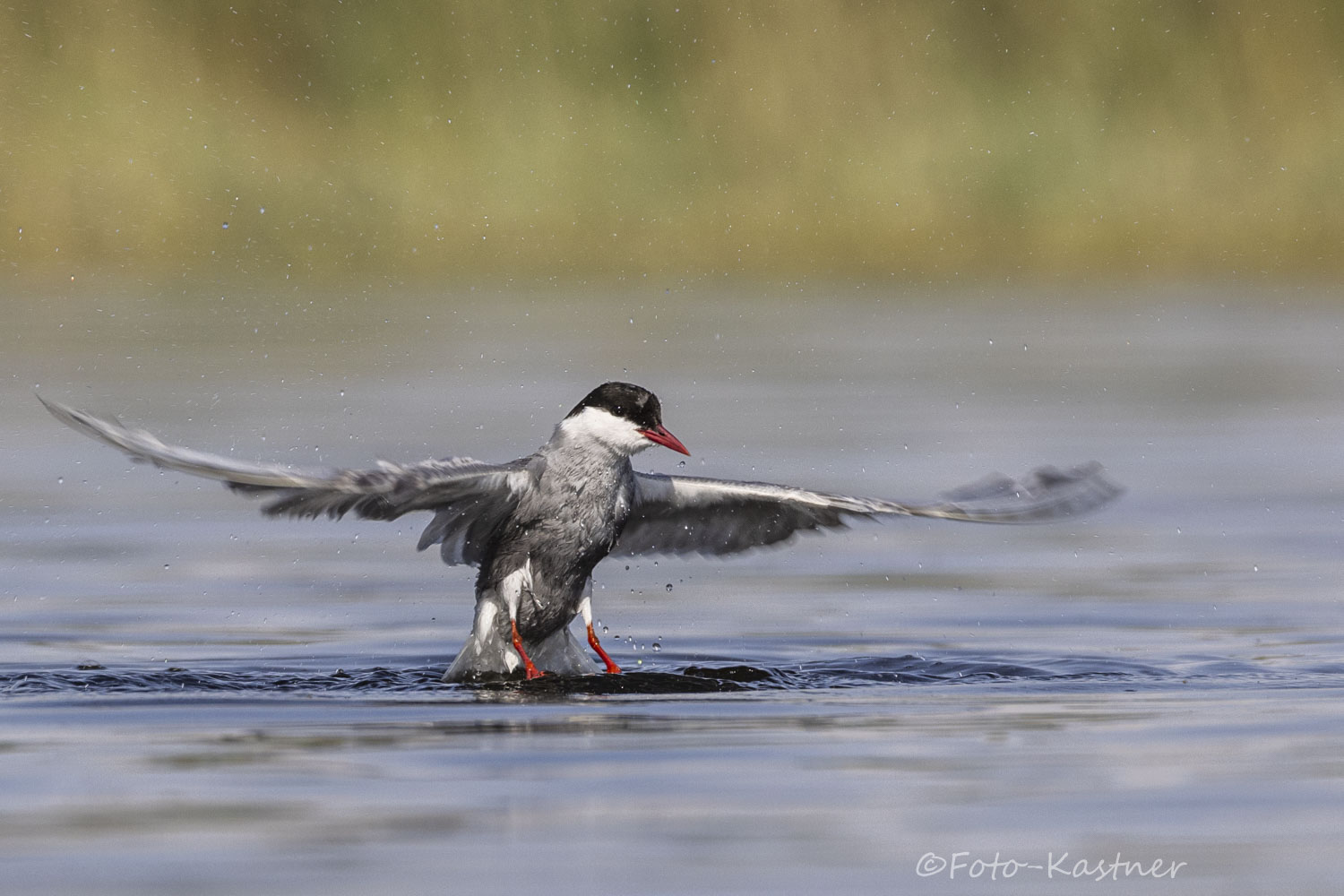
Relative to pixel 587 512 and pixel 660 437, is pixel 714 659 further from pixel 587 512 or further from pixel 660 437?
pixel 660 437

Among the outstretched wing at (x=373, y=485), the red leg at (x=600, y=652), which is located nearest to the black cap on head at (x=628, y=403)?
the outstretched wing at (x=373, y=485)

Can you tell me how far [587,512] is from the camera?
10.4 meters

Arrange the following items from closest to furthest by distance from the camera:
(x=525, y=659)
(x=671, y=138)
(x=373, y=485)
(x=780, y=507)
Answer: (x=373, y=485)
(x=525, y=659)
(x=780, y=507)
(x=671, y=138)

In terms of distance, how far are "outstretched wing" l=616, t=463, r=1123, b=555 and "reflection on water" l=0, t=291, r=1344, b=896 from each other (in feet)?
1.36

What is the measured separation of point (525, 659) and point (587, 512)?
624mm

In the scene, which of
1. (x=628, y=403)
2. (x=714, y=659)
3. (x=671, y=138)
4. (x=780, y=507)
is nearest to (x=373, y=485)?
(x=628, y=403)

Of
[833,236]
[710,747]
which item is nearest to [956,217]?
[833,236]

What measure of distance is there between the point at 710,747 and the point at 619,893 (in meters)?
1.85

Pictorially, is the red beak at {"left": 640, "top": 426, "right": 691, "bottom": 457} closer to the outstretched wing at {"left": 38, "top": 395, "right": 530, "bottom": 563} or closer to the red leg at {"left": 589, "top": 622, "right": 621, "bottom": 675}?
the outstretched wing at {"left": 38, "top": 395, "right": 530, "bottom": 563}

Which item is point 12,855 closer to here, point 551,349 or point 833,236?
point 551,349

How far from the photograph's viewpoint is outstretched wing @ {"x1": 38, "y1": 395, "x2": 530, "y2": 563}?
8617mm

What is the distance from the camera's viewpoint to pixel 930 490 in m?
14.1

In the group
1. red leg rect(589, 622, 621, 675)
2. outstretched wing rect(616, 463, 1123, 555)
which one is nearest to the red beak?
outstretched wing rect(616, 463, 1123, 555)

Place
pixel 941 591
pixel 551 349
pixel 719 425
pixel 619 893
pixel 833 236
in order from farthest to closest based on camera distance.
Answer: pixel 833 236
pixel 551 349
pixel 719 425
pixel 941 591
pixel 619 893
